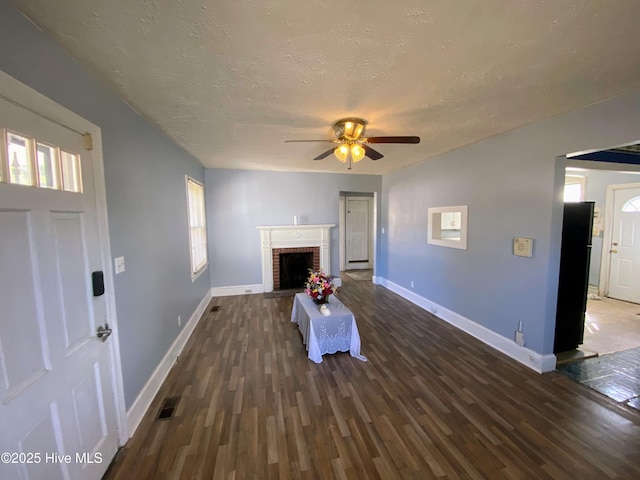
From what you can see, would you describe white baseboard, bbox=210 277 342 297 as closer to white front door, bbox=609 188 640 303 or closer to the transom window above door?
the transom window above door

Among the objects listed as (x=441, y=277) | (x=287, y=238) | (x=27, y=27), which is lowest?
(x=441, y=277)

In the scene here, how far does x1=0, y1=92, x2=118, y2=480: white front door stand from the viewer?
1.02 m

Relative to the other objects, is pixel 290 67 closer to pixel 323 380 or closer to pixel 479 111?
pixel 479 111

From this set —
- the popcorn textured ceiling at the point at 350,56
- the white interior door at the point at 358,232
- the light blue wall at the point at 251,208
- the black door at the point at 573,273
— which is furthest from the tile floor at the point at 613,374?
the white interior door at the point at 358,232

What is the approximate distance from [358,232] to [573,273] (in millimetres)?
5004

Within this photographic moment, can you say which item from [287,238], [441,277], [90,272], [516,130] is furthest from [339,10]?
[287,238]

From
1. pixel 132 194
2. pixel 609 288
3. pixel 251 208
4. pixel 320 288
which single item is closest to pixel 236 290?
pixel 251 208

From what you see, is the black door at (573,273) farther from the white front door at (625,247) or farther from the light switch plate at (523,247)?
the white front door at (625,247)

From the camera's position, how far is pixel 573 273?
2818 mm

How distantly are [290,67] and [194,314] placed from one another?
352 cm

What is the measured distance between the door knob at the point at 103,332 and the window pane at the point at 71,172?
86cm

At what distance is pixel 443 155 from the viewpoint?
380 centimetres

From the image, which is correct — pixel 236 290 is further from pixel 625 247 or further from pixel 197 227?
pixel 625 247

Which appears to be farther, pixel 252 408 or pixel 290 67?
pixel 252 408
